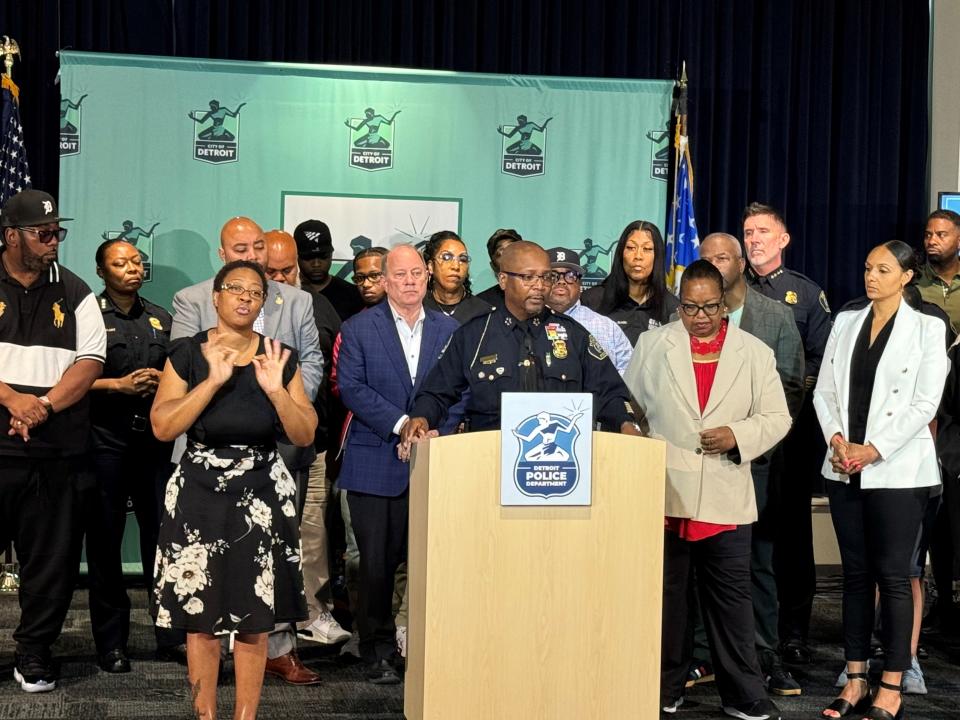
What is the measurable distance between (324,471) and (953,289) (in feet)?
9.92

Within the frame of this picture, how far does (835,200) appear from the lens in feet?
27.7

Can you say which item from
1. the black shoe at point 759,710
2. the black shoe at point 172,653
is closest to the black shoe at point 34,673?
the black shoe at point 172,653

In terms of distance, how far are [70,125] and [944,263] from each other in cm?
439

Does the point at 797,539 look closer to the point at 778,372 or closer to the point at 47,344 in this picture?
the point at 778,372

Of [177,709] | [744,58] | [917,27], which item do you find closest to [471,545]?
[177,709]

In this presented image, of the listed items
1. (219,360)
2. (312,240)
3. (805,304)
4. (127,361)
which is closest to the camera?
(219,360)

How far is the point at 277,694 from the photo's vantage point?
15.4ft

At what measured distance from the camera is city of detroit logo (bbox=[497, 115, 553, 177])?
6926 millimetres

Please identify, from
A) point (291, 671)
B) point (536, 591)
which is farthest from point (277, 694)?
point (536, 591)

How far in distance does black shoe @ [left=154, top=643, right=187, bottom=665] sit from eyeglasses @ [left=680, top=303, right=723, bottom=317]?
2443mm

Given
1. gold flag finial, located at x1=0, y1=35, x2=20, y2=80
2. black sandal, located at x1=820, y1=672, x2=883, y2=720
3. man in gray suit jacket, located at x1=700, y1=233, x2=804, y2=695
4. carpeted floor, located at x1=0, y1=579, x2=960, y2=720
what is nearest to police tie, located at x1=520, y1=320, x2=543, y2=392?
man in gray suit jacket, located at x1=700, y1=233, x2=804, y2=695

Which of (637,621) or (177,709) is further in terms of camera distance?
(177,709)

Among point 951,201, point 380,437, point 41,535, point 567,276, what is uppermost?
point 951,201

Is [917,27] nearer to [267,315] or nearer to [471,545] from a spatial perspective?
[267,315]
